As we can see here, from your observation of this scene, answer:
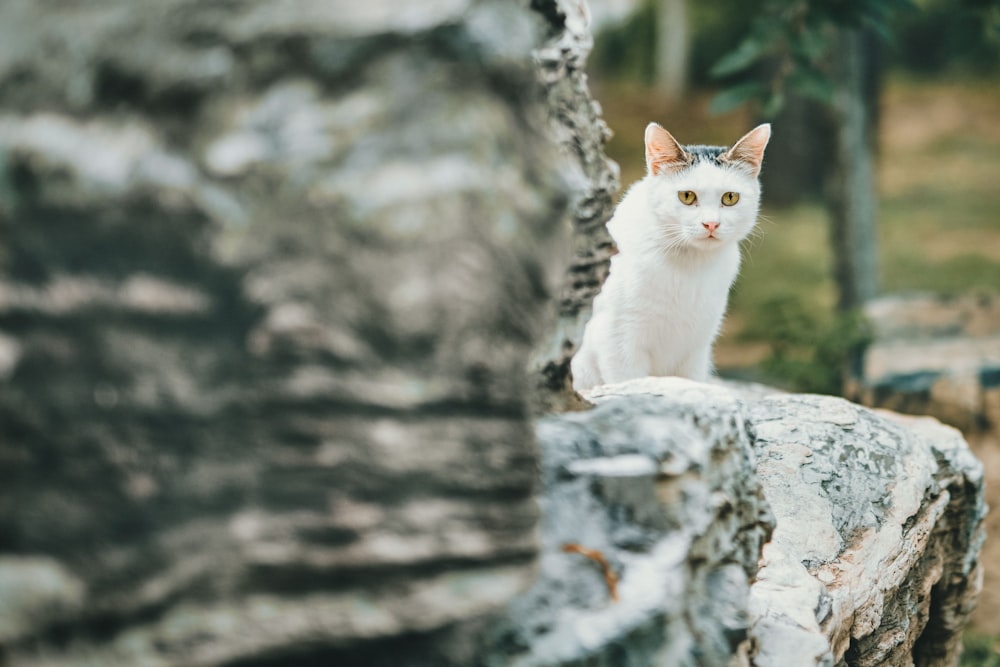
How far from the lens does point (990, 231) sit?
12375 mm

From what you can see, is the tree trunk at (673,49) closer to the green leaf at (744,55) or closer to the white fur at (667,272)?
the green leaf at (744,55)

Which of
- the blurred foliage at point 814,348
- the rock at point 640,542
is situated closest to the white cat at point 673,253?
the rock at point 640,542

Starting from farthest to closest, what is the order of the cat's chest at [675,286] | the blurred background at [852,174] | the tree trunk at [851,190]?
the tree trunk at [851,190] < the blurred background at [852,174] < the cat's chest at [675,286]

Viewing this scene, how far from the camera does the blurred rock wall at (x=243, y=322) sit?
1.51 metres

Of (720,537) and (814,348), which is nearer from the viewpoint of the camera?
(720,537)

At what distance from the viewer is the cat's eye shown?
3.44 meters

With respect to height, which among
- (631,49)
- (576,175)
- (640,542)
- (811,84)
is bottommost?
(640,542)

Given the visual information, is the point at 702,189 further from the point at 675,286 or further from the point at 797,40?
the point at 797,40

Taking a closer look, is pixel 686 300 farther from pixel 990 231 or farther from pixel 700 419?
pixel 990 231

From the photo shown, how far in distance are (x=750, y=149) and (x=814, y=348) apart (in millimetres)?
2819

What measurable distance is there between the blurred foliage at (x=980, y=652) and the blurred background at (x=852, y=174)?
2cm

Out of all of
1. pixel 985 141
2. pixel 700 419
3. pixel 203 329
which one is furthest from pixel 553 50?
pixel 985 141

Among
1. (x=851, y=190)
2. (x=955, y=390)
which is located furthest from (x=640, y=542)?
(x=851, y=190)

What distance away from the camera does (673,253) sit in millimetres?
3527
